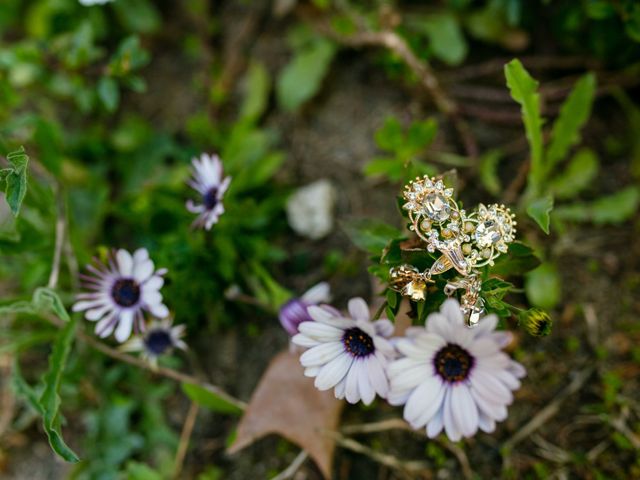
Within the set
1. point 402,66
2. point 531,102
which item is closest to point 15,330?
point 402,66

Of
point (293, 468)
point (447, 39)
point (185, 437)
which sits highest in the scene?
point (447, 39)

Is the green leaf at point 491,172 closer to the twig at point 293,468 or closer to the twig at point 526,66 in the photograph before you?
the twig at point 526,66

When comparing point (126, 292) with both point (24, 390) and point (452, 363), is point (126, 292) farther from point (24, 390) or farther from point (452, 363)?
point (452, 363)

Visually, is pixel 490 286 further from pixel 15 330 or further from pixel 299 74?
pixel 15 330

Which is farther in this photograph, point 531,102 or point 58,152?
point 58,152

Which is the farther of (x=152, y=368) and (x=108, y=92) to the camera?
(x=108, y=92)

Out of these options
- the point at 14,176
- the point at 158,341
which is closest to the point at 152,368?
the point at 158,341
